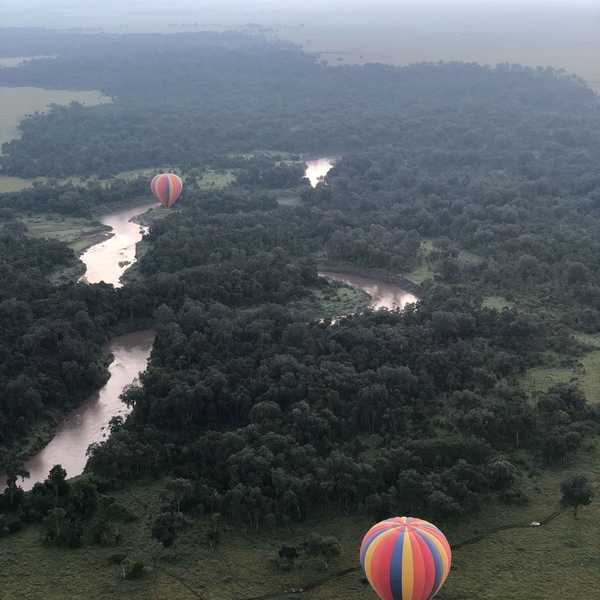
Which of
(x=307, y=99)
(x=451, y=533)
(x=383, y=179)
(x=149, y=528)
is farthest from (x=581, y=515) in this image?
(x=307, y=99)

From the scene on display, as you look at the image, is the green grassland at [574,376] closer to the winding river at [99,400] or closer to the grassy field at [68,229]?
the winding river at [99,400]

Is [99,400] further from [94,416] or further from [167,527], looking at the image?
[167,527]

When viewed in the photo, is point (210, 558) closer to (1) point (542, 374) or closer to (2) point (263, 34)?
(1) point (542, 374)

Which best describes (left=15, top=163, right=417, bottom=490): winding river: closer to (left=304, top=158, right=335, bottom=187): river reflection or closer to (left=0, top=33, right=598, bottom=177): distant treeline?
(left=304, top=158, right=335, bottom=187): river reflection

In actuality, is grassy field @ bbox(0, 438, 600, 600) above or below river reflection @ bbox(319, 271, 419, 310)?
above

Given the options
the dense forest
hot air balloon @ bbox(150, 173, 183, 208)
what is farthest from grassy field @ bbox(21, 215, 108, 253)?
hot air balloon @ bbox(150, 173, 183, 208)

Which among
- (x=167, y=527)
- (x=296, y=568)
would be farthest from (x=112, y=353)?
(x=296, y=568)

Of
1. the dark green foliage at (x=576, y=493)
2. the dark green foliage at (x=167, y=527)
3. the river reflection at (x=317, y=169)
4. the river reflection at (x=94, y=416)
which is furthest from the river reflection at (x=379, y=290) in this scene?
the river reflection at (x=317, y=169)
